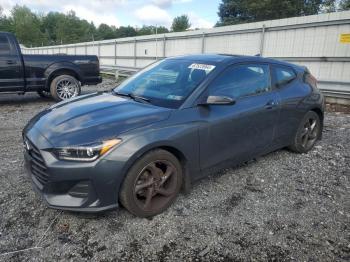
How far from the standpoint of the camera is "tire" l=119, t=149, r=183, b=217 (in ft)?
9.52

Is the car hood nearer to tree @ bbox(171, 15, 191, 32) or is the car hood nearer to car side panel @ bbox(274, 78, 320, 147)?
car side panel @ bbox(274, 78, 320, 147)

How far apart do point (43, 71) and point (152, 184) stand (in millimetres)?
7218

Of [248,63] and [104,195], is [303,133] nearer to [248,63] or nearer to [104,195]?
[248,63]

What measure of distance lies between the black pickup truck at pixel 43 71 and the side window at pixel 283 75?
682cm

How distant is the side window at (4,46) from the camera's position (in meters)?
8.31

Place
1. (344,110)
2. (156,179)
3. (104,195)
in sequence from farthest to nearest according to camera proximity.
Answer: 1. (344,110)
2. (156,179)
3. (104,195)

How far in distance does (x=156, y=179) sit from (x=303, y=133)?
9.80ft

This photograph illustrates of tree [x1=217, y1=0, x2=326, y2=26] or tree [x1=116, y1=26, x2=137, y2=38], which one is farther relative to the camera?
tree [x1=116, y1=26, x2=137, y2=38]

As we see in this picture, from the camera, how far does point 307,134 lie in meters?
5.11


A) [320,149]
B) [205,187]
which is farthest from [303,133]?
[205,187]

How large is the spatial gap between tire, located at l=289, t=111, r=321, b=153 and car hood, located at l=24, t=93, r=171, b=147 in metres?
2.66

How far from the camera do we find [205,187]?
382 centimetres

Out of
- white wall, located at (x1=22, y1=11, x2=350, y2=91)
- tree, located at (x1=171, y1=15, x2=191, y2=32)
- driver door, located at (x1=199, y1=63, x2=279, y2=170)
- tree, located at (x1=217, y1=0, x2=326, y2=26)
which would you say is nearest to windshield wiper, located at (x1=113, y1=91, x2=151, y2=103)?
driver door, located at (x1=199, y1=63, x2=279, y2=170)

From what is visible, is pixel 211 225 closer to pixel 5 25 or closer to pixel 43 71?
pixel 43 71
